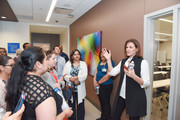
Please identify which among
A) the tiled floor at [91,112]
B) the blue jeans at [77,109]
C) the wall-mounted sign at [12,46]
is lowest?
the tiled floor at [91,112]

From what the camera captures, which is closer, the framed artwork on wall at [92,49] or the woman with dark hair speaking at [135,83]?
the woman with dark hair speaking at [135,83]

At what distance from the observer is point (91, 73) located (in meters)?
3.82

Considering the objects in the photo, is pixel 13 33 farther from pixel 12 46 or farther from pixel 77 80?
pixel 77 80

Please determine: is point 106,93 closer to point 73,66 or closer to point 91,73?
point 73,66

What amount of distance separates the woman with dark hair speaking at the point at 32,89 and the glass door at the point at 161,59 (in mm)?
1771

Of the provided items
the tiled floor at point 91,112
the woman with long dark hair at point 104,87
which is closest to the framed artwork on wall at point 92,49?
the woman with long dark hair at point 104,87

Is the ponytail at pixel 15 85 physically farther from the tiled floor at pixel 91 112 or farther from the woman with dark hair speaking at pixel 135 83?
the tiled floor at pixel 91 112

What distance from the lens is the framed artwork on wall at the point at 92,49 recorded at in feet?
11.1

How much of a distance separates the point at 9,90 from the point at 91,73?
118 inches

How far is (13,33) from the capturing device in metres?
5.46

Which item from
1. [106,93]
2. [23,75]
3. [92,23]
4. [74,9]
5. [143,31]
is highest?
[74,9]

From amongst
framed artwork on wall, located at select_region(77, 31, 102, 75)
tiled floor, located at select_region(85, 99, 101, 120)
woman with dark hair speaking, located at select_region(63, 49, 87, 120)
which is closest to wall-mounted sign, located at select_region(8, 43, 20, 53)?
framed artwork on wall, located at select_region(77, 31, 102, 75)

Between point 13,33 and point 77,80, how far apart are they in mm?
4785

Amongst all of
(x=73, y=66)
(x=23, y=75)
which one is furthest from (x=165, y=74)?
(x=23, y=75)
